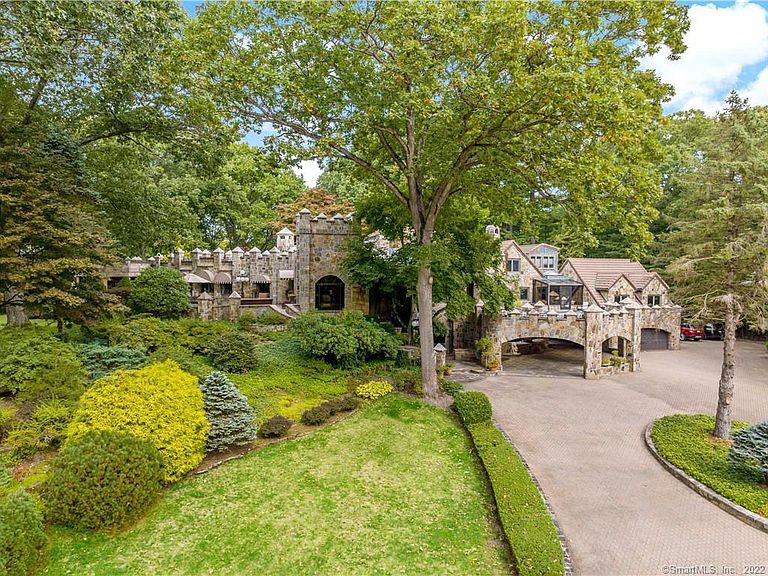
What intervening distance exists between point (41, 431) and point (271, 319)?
42.2 ft

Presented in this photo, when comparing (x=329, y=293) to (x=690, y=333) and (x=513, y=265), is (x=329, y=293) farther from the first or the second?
(x=690, y=333)

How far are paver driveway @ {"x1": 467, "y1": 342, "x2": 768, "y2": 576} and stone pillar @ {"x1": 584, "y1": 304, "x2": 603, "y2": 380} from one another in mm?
637

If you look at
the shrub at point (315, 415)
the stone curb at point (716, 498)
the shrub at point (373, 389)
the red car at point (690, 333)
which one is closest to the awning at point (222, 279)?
the shrub at point (373, 389)

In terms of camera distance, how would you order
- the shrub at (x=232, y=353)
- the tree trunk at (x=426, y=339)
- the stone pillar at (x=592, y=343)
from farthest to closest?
1. the stone pillar at (x=592, y=343)
2. the tree trunk at (x=426, y=339)
3. the shrub at (x=232, y=353)

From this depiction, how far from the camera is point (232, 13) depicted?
12.1m

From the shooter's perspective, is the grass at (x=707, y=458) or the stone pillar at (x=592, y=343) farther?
the stone pillar at (x=592, y=343)

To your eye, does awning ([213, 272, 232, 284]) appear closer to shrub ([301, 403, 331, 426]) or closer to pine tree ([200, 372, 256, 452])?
shrub ([301, 403, 331, 426])

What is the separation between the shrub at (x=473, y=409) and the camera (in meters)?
12.7

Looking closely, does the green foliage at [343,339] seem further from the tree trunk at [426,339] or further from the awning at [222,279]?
the awning at [222,279]

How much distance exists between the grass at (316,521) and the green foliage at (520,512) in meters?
0.36

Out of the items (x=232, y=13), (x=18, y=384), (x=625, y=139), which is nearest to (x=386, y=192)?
(x=232, y=13)

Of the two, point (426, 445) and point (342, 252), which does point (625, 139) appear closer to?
point (426, 445)

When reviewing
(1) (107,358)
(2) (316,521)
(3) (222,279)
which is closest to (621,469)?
(2) (316,521)

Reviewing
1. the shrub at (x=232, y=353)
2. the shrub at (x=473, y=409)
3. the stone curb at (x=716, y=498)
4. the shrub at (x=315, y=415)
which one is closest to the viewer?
the stone curb at (x=716, y=498)
